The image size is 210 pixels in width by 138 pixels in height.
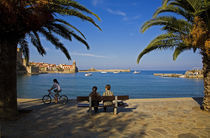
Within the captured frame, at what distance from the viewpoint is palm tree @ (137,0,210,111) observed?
6.56 meters

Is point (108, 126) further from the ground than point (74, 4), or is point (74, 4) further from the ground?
point (74, 4)

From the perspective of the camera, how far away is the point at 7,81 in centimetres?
623

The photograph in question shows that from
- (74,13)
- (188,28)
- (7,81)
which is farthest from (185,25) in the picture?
(7,81)

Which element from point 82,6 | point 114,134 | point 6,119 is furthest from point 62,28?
point 114,134

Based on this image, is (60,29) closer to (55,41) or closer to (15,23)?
(55,41)

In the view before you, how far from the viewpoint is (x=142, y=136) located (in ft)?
14.5

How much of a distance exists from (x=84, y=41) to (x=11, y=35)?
329cm

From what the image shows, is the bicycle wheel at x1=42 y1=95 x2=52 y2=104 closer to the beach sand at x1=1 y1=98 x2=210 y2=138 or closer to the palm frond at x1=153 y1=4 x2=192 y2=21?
the beach sand at x1=1 y1=98 x2=210 y2=138

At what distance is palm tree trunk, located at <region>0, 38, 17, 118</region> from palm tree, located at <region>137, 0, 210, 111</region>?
19.8 ft

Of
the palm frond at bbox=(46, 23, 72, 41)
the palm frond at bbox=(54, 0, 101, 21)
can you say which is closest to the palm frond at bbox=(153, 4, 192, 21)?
→ the palm frond at bbox=(54, 0, 101, 21)

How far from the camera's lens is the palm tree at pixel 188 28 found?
6.56m

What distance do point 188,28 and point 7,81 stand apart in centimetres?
794

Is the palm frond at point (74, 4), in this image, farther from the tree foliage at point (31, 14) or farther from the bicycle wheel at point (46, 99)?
the bicycle wheel at point (46, 99)

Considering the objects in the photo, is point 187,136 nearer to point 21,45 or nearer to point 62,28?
point 62,28
